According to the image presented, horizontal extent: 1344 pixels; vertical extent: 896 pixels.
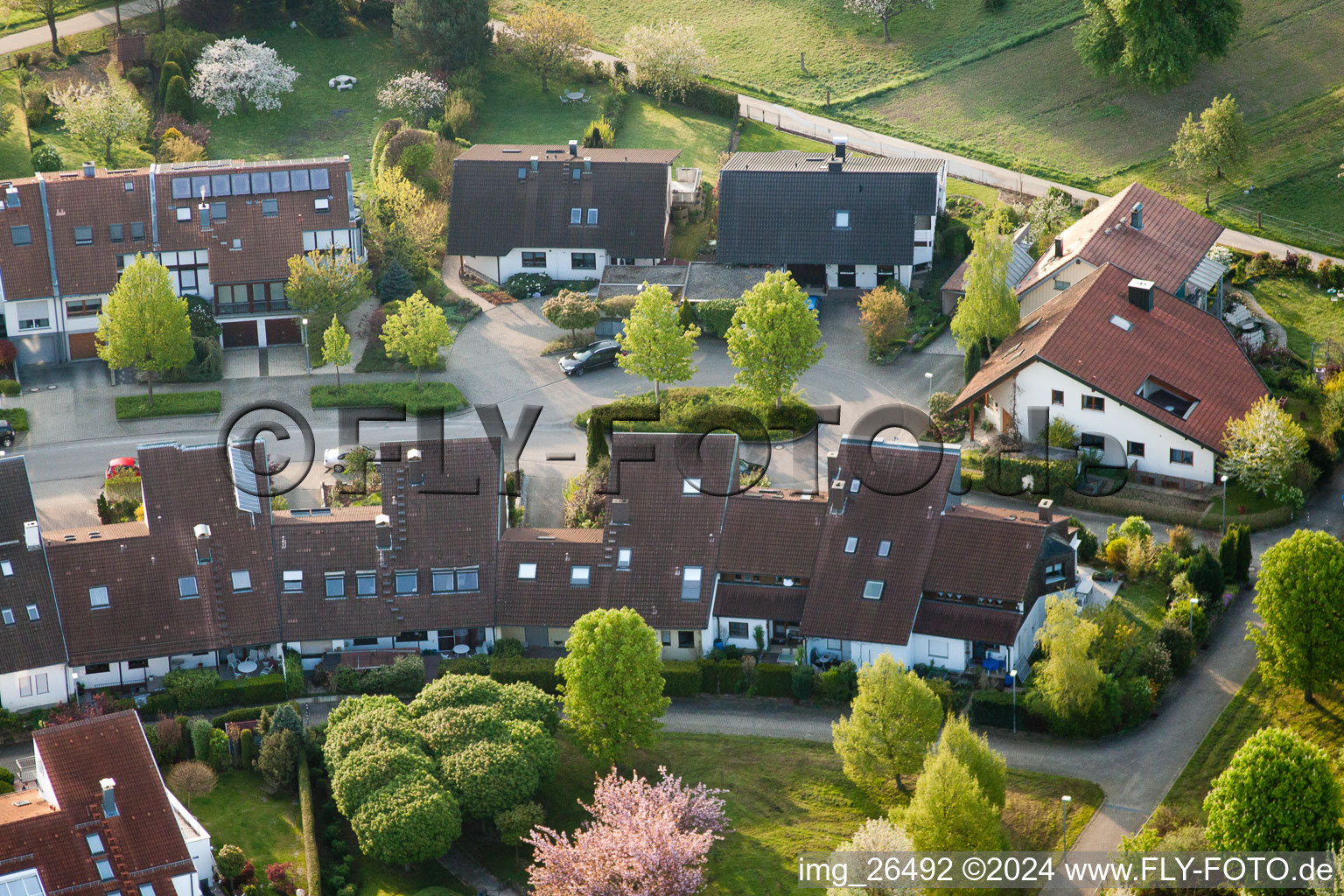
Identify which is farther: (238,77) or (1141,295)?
(238,77)

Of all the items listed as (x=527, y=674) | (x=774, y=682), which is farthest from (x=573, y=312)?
(x=774, y=682)

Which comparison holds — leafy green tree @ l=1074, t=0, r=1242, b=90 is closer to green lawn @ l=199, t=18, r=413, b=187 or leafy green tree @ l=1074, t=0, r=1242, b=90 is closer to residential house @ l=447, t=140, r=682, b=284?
residential house @ l=447, t=140, r=682, b=284

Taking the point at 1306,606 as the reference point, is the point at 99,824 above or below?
below

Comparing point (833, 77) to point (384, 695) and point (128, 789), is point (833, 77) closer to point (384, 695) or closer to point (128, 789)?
point (384, 695)

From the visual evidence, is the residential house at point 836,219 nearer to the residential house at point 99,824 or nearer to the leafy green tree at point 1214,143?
the leafy green tree at point 1214,143

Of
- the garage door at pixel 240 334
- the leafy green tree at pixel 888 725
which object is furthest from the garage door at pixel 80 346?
the leafy green tree at pixel 888 725

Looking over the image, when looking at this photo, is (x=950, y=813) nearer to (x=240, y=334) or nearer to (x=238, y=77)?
(x=240, y=334)
